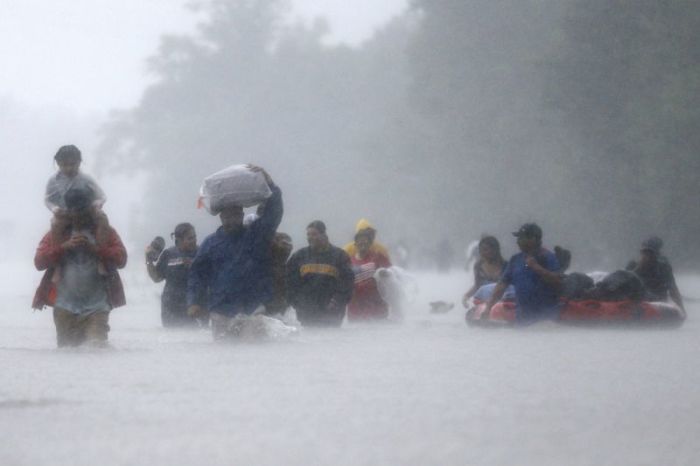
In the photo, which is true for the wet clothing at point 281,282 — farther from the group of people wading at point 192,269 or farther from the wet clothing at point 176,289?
the wet clothing at point 176,289

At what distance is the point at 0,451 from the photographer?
8.34 m

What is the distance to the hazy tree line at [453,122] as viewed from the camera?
177 ft

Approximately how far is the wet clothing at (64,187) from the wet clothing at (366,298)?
25.9 ft

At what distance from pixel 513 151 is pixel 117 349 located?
51.5m

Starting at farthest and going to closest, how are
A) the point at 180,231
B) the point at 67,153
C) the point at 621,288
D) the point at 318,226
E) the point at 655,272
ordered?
the point at 655,272
the point at 180,231
the point at 318,226
the point at 621,288
the point at 67,153

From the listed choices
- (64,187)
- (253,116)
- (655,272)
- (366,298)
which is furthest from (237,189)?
(253,116)

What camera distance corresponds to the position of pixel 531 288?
20.3m

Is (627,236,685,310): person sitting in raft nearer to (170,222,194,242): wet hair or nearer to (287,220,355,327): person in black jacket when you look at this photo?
(287,220,355,327): person in black jacket

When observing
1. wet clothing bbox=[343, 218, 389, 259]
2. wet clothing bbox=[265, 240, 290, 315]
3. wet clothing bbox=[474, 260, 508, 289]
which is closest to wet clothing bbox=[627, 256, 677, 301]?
wet clothing bbox=[474, 260, 508, 289]

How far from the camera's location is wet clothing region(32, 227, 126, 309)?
15609 millimetres

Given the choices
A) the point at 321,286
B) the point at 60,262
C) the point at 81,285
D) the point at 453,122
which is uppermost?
the point at 453,122

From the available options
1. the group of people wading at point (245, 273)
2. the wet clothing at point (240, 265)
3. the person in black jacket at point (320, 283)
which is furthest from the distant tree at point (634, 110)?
the wet clothing at point (240, 265)

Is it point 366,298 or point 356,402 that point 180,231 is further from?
point 356,402

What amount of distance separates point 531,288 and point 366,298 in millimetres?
3519
